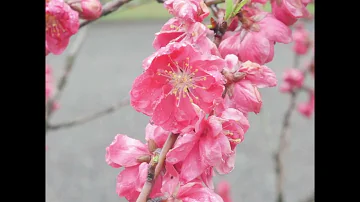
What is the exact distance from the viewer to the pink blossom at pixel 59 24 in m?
0.67

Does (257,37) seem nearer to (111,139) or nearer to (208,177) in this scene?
(208,177)

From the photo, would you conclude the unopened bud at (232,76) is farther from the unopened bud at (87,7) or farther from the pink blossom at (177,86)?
the unopened bud at (87,7)

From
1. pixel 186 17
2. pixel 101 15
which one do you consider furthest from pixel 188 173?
pixel 101 15

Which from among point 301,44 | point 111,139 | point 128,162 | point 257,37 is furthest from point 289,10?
point 111,139

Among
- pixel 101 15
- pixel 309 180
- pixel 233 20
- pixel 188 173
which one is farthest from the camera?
pixel 309 180

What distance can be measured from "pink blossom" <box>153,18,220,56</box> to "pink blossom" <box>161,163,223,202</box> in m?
0.13

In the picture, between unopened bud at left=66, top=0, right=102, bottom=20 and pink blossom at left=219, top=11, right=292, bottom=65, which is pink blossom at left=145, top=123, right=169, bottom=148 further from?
unopened bud at left=66, top=0, right=102, bottom=20

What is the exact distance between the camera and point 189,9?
1.77 feet

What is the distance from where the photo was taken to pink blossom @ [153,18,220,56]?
1.72 feet

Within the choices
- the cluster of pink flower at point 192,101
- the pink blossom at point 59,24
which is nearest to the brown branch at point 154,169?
the cluster of pink flower at point 192,101

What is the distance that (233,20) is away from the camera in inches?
24.1

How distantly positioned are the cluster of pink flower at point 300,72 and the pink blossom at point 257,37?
988 millimetres

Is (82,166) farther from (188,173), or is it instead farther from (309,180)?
(188,173)

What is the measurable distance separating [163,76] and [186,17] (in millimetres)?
70
